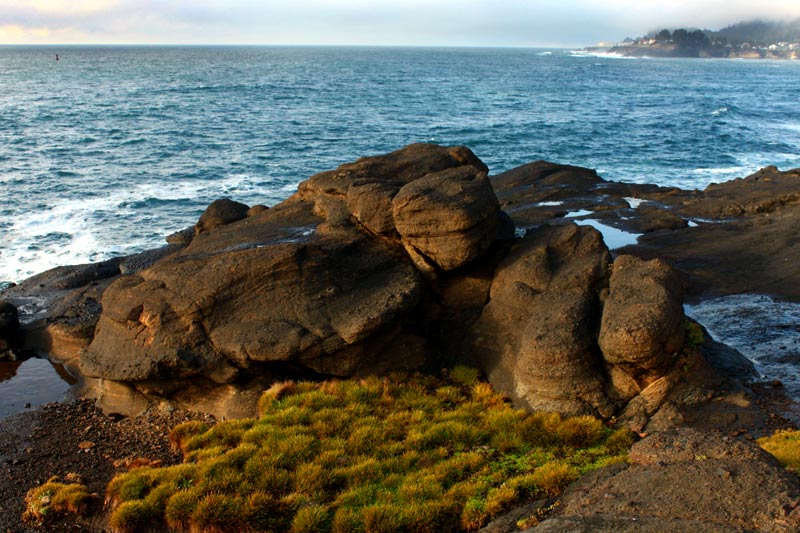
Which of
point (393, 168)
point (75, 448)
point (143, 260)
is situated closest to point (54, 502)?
point (75, 448)

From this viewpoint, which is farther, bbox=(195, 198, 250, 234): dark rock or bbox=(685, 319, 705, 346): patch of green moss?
bbox=(195, 198, 250, 234): dark rock

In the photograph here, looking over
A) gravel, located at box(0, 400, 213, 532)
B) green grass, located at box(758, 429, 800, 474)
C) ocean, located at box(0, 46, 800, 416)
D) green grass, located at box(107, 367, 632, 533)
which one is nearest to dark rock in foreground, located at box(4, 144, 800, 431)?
gravel, located at box(0, 400, 213, 532)

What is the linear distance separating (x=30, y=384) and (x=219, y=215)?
10335 millimetres

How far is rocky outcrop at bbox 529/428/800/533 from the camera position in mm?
10875

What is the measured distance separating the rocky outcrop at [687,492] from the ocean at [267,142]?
27.1 feet

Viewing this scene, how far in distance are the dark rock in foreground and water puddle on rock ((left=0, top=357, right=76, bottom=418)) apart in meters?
0.77

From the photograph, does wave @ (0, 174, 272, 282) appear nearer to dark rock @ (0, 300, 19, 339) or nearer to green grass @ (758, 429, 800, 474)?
dark rock @ (0, 300, 19, 339)

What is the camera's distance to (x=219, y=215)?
29.9 meters

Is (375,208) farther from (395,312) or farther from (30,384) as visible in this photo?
(30,384)

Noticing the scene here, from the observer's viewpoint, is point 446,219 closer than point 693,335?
No

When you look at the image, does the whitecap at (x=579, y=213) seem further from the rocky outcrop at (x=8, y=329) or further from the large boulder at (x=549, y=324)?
the rocky outcrop at (x=8, y=329)

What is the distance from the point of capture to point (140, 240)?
43.8 meters

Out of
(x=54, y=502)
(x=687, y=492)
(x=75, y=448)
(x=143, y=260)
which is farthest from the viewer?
(x=143, y=260)

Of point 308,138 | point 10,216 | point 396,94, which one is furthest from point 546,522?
point 396,94
